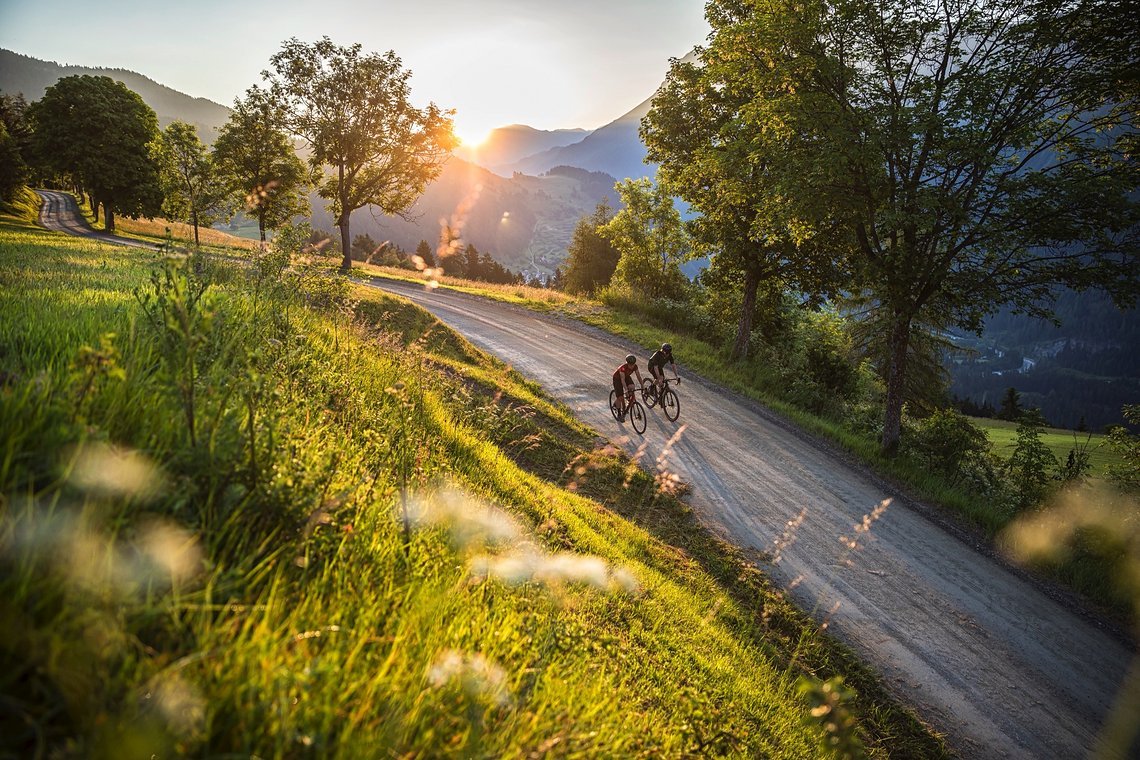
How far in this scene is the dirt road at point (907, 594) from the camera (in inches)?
265

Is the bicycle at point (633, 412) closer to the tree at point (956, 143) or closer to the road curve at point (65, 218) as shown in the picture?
the tree at point (956, 143)

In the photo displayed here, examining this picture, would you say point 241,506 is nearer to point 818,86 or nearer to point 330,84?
point 818,86

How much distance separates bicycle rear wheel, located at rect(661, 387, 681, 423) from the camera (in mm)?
15258

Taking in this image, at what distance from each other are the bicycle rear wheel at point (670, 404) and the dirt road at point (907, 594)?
1.06ft

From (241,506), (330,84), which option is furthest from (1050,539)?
(330,84)

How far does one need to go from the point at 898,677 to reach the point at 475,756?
7709 mm

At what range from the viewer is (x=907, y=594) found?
8.73m

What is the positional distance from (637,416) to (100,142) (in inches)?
2324

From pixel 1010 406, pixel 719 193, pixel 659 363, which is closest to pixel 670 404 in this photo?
pixel 659 363

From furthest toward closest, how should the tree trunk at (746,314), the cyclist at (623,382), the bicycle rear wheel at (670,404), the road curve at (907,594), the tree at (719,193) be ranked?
the tree trunk at (746,314) → the tree at (719,193) → the bicycle rear wheel at (670,404) → the cyclist at (623,382) → the road curve at (907,594)

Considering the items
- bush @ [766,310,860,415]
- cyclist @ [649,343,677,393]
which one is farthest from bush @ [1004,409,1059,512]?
cyclist @ [649,343,677,393]

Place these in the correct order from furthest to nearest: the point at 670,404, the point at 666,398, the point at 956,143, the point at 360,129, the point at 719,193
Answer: the point at 360,129, the point at 719,193, the point at 666,398, the point at 670,404, the point at 956,143

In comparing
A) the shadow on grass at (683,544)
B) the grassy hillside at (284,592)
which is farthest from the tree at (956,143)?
the grassy hillside at (284,592)

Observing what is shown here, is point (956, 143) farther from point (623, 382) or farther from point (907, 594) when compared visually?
point (907, 594)
